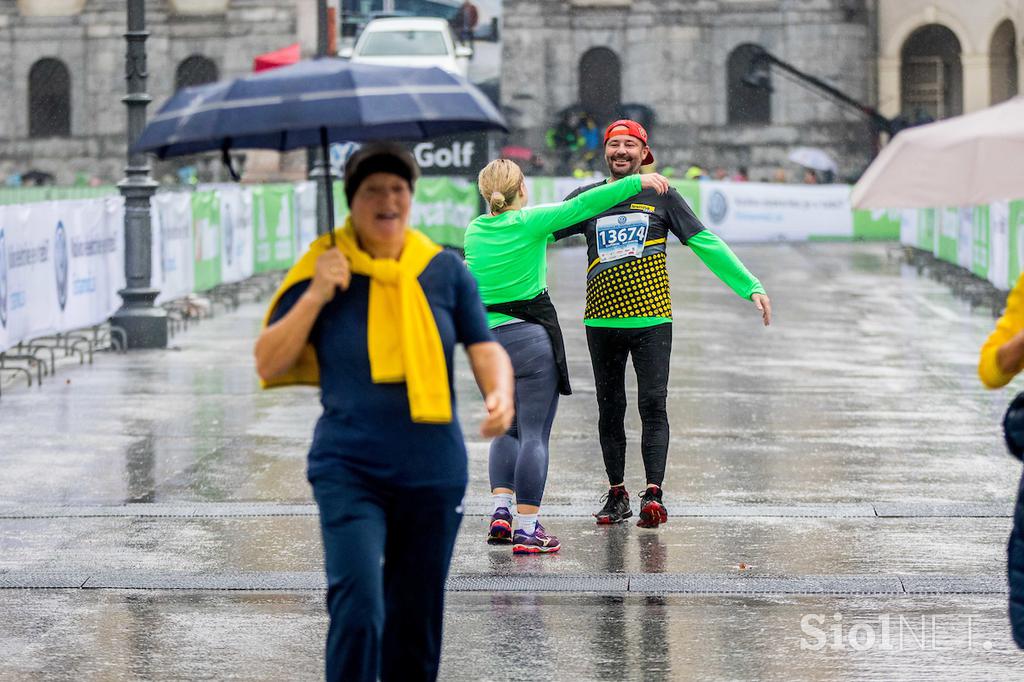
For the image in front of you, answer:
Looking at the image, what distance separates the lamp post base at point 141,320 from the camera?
17.8m

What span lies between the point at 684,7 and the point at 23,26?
19084 millimetres

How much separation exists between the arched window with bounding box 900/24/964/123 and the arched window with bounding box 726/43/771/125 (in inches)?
153

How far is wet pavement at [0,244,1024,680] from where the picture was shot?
6.68m

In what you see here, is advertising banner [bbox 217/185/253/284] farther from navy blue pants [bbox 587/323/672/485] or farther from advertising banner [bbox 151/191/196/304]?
navy blue pants [bbox 587/323/672/485]

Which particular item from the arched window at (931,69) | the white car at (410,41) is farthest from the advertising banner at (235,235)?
the arched window at (931,69)

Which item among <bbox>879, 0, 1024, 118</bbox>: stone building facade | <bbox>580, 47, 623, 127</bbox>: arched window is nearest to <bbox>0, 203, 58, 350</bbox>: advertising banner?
<bbox>879, 0, 1024, 118</bbox>: stone building facade

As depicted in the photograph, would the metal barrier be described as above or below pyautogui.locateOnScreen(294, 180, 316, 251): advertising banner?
below

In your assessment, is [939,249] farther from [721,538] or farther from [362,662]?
[362,662]

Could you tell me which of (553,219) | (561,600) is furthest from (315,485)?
(553,219)

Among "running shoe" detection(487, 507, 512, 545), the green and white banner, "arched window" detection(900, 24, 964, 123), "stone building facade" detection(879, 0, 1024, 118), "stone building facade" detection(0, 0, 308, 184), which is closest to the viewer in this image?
"running shoe" detection(487, 507, 512, 545)

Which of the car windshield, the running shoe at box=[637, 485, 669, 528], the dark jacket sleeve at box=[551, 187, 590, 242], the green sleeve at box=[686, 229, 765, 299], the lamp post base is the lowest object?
the running shoe at box=[637, 485, 669, 528]

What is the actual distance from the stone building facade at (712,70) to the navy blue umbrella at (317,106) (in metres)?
45.2

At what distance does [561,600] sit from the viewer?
24.5 feet

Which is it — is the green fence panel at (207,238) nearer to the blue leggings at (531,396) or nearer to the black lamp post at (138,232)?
the black lamp post at (138,232)
